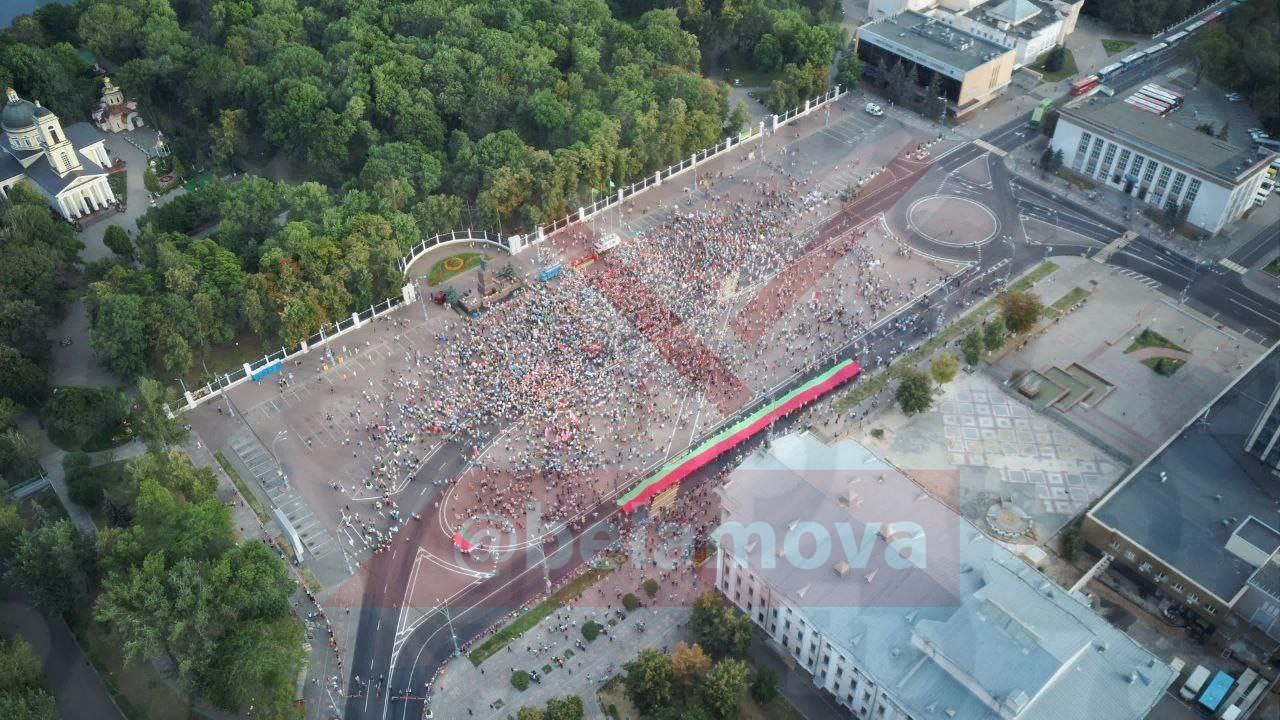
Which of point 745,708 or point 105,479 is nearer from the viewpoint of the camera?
point 745,708

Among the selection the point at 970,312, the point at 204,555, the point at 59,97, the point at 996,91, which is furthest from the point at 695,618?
the point at 59,97

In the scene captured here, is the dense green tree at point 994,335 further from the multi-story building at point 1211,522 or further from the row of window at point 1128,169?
the row of window at point 1128,169

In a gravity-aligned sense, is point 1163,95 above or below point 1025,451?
above

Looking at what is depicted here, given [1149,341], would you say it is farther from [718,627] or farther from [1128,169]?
[718,627]

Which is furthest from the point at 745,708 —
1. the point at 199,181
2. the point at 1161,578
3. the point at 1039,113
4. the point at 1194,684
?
the point at 199,181

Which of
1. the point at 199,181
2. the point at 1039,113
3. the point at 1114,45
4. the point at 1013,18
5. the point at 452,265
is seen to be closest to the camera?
the point at 452,265

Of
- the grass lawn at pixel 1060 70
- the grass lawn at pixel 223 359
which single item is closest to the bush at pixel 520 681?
the grass lawn at pixel 223 359

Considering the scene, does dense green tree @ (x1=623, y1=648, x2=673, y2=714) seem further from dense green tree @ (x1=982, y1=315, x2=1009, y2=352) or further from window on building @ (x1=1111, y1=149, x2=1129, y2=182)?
window on building @ (x1=1111, y1=149, x2=1129, y2=182)
